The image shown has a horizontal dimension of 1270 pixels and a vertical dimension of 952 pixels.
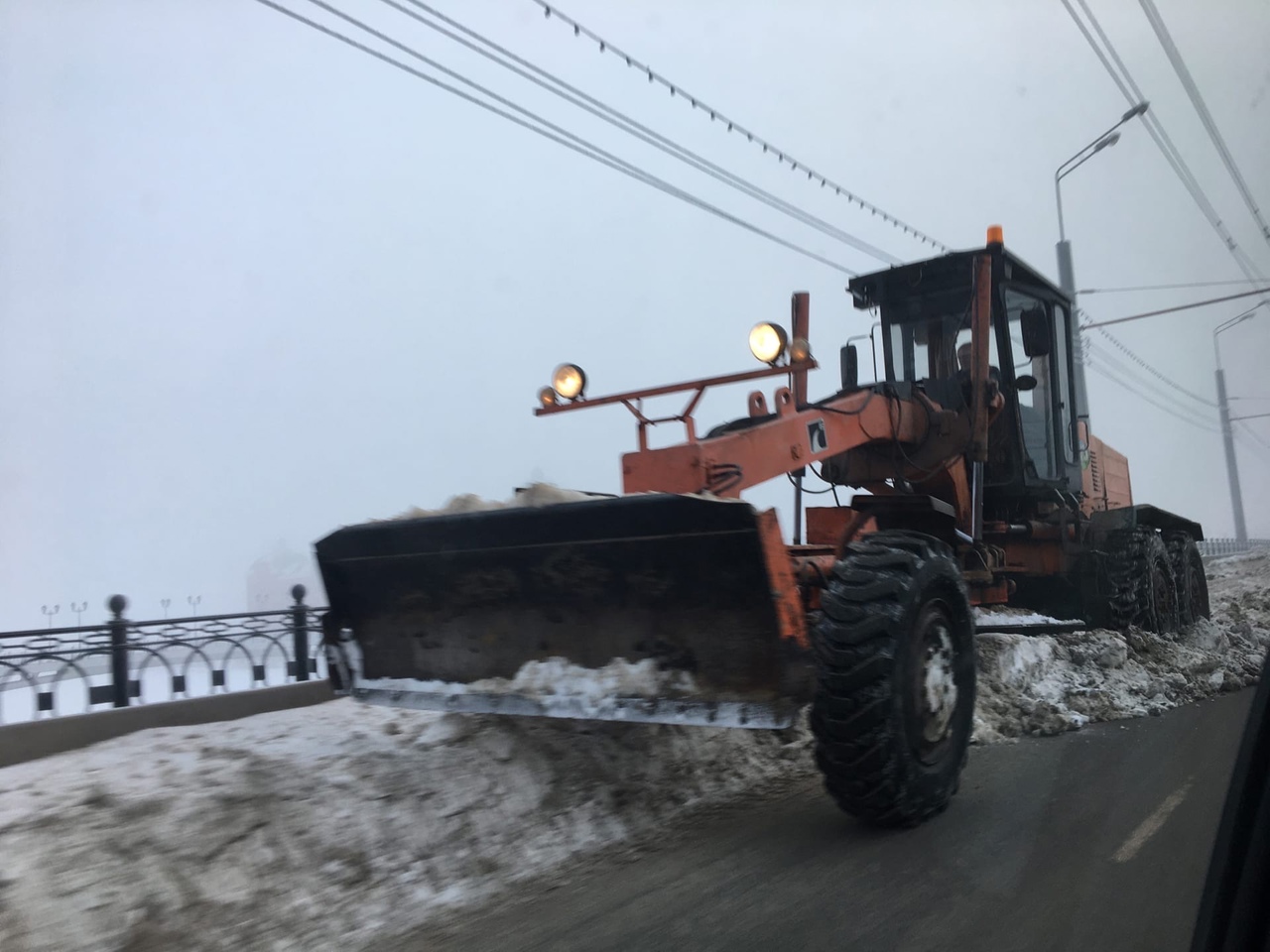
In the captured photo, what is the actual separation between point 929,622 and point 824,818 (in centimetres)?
110

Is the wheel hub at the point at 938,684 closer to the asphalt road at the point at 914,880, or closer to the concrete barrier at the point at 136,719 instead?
the asphalt road at the point at 914,880

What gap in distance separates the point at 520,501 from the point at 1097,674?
215 inches

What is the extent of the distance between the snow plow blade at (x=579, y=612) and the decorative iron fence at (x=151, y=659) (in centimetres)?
117

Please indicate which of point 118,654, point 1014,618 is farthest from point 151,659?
point 1014,618

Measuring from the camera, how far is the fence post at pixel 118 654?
25.5ft

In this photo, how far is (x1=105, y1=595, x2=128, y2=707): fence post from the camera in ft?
25.5

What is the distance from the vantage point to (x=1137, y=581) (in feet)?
29.3

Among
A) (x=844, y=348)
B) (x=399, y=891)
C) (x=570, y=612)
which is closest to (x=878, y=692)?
(x=570, y=612)

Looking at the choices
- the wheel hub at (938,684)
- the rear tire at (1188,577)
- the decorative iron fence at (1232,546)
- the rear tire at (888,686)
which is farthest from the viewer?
the decorative iron fence at (1232,546)

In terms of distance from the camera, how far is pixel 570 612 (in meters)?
4.84

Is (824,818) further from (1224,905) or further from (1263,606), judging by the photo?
(1263,606)

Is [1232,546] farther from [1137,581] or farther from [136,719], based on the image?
[136,719]

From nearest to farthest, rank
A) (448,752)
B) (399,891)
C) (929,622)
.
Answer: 1. (399,891)
2. (929,622)
3. (448,752)

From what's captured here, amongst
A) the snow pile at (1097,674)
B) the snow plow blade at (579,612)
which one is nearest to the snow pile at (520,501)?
the snow plow blade at (579,612)
